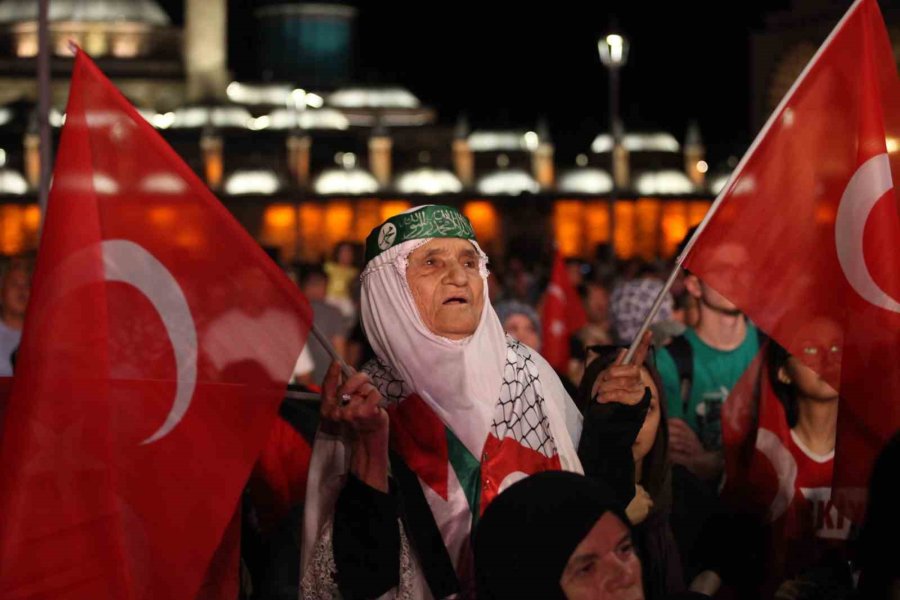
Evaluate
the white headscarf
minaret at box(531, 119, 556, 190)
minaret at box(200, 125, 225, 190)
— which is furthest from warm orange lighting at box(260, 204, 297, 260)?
the white headscarf

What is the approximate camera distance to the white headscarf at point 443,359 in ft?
11.7

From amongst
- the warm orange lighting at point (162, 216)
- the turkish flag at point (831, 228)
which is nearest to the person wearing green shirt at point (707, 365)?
the turkish flag at point (831, 228)

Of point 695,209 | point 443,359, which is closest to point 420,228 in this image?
point 443,359

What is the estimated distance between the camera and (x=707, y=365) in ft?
19.0

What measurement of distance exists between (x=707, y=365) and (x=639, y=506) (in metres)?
1.71

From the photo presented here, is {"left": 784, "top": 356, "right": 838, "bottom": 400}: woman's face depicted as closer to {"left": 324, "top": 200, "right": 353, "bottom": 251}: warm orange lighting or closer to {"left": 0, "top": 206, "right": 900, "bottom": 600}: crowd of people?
{"left": 0, "top": 206, "right": 900, "bottom": 600}: crowd of people

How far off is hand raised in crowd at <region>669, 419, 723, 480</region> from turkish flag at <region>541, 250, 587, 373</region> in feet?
13.7

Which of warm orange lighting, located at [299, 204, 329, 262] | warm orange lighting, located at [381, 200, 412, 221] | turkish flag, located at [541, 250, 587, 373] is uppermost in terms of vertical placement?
turkish flag, located at [541, 250, 587, 373]

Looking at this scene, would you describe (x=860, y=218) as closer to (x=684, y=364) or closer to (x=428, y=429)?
(x=428, y=429)

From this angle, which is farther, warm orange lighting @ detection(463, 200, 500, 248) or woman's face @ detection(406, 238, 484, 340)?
warm orange lighting @ detection(463, 200, 500, 248)

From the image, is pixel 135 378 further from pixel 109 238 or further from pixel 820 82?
pixel 820 82

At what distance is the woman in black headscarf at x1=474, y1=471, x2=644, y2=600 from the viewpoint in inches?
111

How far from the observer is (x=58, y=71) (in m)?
72.8

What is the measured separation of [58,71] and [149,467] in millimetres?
70801
